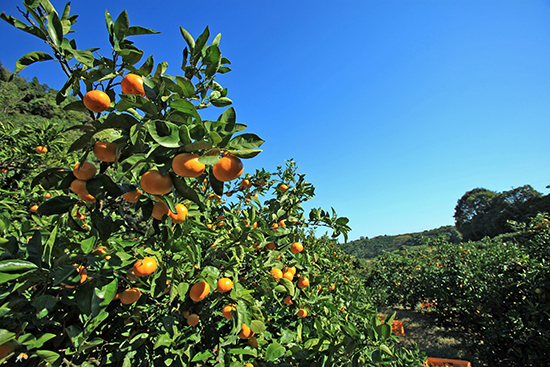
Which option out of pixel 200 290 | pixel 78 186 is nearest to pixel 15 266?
pixel 78 186

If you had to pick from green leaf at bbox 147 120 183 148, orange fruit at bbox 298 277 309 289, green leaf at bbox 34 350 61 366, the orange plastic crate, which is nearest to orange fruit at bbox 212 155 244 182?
green leaf at bbox 147 120 183 148

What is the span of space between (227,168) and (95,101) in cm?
54

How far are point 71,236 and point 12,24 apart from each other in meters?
1.71

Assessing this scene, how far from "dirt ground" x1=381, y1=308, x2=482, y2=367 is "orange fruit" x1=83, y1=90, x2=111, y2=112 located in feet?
23.6

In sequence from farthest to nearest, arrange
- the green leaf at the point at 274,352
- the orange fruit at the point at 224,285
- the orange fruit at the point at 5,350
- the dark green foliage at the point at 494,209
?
the dark green foliage at the point at 494,209 → the green leaf at the point at 274,352 → the orange fruit at the point at 224,285 → the orange fruit at the point at 5,350

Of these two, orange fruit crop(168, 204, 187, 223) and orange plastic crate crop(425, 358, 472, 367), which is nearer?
orange fruit crop(168, 204, 187, 223)

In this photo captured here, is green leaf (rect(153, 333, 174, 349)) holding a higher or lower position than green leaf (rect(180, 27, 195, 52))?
lower

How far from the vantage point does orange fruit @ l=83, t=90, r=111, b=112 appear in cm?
82

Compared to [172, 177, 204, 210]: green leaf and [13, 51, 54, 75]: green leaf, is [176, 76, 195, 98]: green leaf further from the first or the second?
[13, 51, 54, 75]: green leaf

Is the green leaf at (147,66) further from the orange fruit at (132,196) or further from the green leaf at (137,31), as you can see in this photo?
the orange fruit at (132,196)

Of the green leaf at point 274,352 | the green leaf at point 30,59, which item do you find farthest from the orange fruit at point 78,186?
the green leaf at point 274,352

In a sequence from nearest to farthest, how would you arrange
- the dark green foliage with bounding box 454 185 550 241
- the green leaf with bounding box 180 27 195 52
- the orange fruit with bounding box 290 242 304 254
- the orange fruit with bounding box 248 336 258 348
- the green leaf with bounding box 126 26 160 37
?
the green leaf with bounding box 126 26 160 37, the green leaf with bounding box 180 27 195 52, the orange fruit with bounding box 248 336 258 348, the orange fruit with bounding box 290 242 304 254, the dark green foliage with bounding box 454 185 550 241

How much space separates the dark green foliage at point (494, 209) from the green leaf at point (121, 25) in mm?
31763

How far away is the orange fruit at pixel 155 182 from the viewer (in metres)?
0.76
